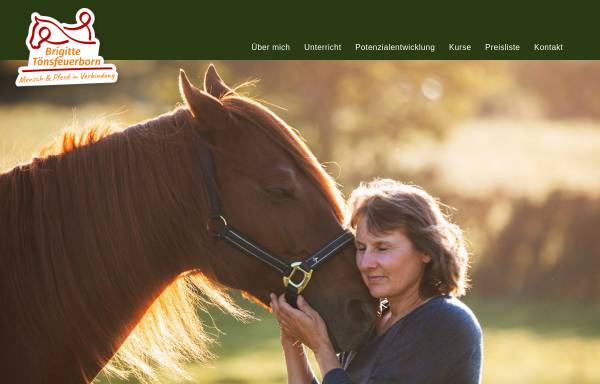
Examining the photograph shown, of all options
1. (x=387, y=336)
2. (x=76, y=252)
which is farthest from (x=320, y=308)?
(x=76, y=252)

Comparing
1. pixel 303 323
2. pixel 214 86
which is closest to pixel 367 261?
pixel 303 323

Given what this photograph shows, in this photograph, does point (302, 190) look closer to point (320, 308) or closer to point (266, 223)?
point (266, 223)

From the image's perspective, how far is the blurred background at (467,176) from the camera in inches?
416

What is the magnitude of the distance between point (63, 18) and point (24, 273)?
271 cm

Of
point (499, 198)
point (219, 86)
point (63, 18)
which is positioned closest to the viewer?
point (219, 86)

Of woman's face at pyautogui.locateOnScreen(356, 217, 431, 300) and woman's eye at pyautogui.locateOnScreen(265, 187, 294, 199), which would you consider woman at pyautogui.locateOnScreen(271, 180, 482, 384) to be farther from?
woman's eye at pyautogui.locateOnScreen(265, 187, 294, 199)

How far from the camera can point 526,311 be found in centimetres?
1262

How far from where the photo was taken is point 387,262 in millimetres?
2928

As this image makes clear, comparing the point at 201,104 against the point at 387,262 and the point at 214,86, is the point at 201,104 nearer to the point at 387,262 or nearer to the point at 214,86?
the point at 214,86

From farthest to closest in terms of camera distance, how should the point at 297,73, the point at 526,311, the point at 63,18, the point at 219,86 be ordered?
the point at 297,73 < the point at 526,311 < the point at 63,18 < the point at 219,86

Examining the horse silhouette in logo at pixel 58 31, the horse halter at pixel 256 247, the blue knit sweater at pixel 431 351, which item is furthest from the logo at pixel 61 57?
the blue knit sweater at pixel 431 351

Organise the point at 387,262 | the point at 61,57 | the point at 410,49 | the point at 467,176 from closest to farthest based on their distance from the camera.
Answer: the point at 387,262, the point at 61,57, the point at 410,49, the point at 467,176

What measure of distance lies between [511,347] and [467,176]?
6.90 m

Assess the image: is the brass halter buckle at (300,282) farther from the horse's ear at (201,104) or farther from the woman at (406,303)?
the horse's ear at (201,104)
